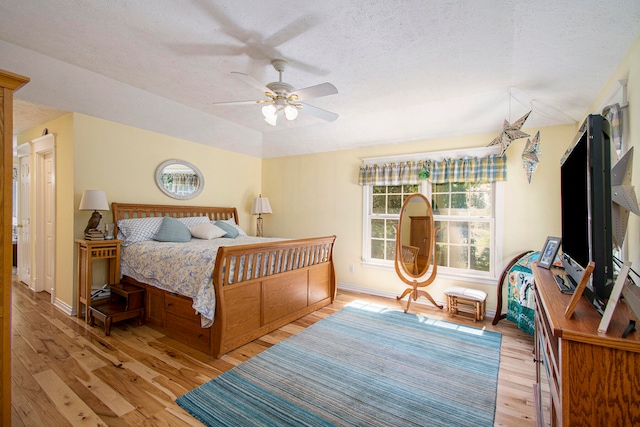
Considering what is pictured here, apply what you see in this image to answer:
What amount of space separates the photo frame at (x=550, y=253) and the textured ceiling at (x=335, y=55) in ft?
4.68

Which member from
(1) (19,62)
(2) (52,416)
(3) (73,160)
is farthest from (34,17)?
(2) (52,416)

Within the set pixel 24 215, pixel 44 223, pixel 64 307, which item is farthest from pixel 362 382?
pixel 24 215

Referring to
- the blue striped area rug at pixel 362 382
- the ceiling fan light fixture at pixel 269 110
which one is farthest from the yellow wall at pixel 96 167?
the blue striped area rug at pixel 362 382

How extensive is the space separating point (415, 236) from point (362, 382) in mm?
2269

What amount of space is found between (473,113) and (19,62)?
475 centimetres

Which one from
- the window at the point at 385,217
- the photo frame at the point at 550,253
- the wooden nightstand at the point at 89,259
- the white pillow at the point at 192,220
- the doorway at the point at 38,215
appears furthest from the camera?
the window at the point at 385,217

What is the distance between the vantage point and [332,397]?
6.68 ft

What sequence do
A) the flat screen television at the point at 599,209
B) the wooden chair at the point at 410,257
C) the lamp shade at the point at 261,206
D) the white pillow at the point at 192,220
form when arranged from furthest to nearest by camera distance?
the lamp shade at the point at 261,206, the white pillow at the point at 192,220, the wooden chair at the point at 410,257, the flat screen television at the point at 599,209

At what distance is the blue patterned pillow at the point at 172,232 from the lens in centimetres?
372

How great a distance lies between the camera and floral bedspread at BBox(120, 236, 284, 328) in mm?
2525

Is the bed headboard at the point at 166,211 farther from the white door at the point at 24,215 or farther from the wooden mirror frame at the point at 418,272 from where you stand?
the wooden mirror frame at the point at 418,272

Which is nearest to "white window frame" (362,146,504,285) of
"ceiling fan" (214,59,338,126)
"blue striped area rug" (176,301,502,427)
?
"blue striped area rug" (176,301,502,427)

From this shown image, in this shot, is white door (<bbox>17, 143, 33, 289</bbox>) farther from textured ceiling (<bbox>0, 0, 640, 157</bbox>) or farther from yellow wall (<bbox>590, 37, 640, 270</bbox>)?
yellow wall (<bbox>590, 37, 640, 270</bbox>)

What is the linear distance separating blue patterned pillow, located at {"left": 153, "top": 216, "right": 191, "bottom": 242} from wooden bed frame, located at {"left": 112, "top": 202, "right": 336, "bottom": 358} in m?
0.46
